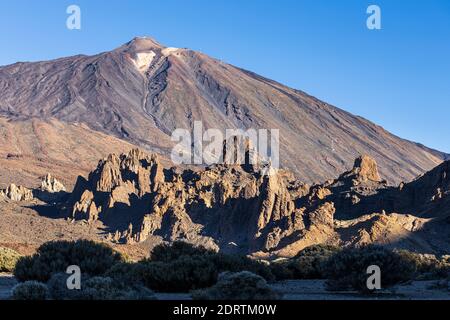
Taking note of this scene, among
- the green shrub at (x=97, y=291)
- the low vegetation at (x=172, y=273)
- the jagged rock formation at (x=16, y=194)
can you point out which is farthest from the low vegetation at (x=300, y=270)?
the jagged rock formation at (x=16, y=194)

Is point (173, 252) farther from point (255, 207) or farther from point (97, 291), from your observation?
point (255, 207)

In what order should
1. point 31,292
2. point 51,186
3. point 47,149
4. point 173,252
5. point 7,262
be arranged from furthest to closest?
point 47,149 < point 51,186 < point 7,262 < point 173,252 < point 31,292

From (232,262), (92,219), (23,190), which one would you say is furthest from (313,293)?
(23,190)

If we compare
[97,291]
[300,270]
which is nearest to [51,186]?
[300,270]

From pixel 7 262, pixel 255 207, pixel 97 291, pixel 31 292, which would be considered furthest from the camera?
pixel 255 207

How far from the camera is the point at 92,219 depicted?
83.4 meters

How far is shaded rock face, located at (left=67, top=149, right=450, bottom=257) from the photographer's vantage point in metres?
52.3

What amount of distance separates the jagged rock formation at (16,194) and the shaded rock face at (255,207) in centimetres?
807

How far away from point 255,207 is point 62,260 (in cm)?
5237

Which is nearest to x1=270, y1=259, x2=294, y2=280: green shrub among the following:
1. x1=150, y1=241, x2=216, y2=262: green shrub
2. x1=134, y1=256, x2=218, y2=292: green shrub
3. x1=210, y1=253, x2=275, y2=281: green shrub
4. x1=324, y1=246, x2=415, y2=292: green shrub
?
x1=210, y1=253, x2=275, y2=281: green shrub

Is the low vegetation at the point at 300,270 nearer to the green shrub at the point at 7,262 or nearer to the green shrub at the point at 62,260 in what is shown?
the green shrub at the point at 62,260

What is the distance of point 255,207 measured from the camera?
226ft

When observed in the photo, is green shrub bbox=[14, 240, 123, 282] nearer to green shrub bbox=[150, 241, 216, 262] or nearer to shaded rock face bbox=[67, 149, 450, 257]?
green shrub bbox=[150, 241, 216, 262]

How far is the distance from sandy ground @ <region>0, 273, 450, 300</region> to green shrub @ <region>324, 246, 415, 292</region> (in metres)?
0.24
